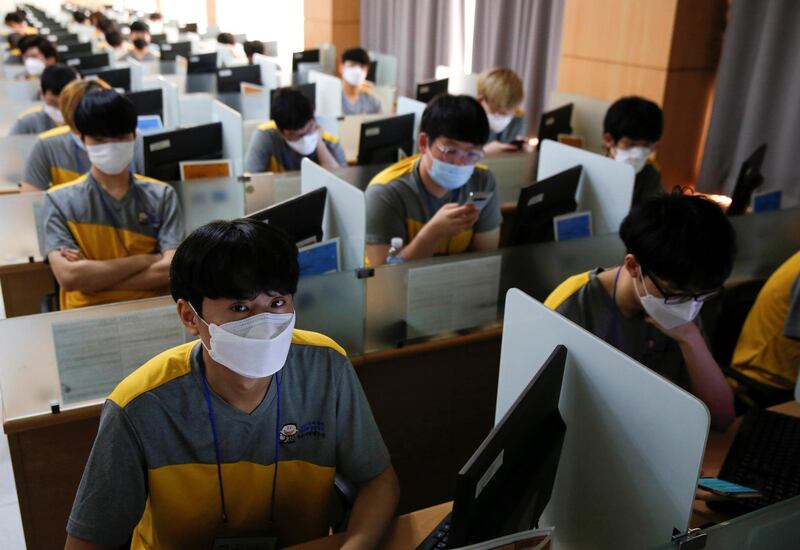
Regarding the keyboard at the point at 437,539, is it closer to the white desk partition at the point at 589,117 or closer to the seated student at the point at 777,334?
the seated student at the point at 777,334

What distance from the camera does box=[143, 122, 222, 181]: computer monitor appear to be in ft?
8.85

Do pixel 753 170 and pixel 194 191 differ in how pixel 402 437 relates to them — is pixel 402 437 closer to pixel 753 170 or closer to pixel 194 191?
pixel 194 191

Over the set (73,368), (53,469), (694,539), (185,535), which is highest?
(694,539)

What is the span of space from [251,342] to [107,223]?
125 cm

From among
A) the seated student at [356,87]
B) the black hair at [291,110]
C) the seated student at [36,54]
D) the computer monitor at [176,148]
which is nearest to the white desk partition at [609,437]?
the computer monitor at [176,148]

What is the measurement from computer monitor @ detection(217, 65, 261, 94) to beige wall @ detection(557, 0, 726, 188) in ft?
8.57

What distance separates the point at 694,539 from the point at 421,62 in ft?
22.6

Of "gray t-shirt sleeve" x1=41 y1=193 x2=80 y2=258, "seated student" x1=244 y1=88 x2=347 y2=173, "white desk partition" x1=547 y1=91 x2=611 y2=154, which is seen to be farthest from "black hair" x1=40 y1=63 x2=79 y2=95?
"white desk partition" x1=547 y1=91 x2=611 y2=154

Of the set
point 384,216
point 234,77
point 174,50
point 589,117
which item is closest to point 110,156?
point 384,216

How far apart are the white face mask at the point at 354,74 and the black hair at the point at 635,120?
2818 millimetres

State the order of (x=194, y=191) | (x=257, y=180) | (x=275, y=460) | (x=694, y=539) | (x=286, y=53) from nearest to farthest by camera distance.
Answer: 1. (x=694, y=539)
2. (x=275, y=460)
3. (x=194, y=191)
4. (x=257, y=180)
5. (x=286, y=53)

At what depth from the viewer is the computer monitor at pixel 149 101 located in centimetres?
434

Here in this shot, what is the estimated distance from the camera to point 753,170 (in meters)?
3.05

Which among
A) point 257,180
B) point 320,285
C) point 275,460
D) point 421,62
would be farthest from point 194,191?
point 421,62
